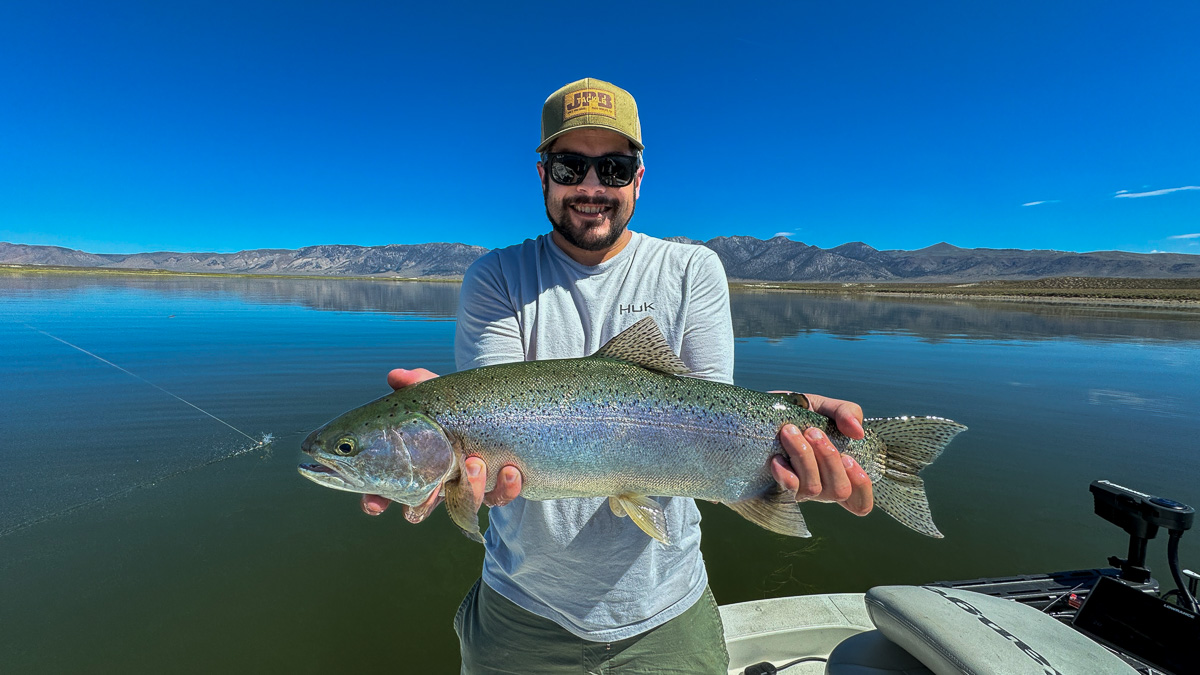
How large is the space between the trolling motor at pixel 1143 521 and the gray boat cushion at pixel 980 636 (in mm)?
1700

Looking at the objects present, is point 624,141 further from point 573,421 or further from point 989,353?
point 989,353

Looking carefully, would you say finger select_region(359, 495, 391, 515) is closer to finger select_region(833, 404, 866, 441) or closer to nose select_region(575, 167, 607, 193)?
nose select_region(575, 167, 607, 193)

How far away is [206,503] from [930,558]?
36.6 ft

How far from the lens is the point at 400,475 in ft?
9.24

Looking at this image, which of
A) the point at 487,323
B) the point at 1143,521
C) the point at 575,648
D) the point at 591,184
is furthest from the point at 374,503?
the point at 1143,521

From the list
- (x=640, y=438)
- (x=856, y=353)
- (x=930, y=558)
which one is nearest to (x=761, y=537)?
(x=930, y=558)

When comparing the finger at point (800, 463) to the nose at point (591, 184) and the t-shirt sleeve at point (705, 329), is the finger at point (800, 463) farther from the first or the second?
the nose at point (591, 184)

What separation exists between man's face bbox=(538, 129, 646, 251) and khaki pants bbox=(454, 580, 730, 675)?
228 cm

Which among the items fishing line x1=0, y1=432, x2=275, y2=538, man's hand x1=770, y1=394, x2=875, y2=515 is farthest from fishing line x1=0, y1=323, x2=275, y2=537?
man's hand x1=770, y1=394, x2=875, y2=515

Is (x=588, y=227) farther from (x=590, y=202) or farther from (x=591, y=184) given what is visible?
(x=591, y=184)

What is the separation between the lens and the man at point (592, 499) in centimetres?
296

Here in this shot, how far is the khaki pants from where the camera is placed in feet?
9.83

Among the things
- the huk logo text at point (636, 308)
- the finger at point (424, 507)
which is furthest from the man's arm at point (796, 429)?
the finger at point (424, 507)

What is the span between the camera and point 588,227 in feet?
10.8
